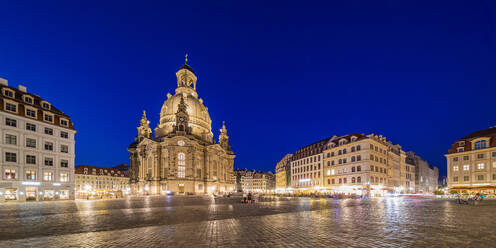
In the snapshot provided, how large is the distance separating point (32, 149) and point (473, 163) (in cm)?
8692

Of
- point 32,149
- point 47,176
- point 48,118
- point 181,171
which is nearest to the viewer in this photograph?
point 32,149

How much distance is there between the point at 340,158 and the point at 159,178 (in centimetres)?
5091

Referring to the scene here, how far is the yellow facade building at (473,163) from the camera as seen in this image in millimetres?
55969

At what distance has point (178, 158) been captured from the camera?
246ft

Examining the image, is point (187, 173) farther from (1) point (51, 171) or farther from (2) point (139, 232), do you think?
(2) point (139, 232)

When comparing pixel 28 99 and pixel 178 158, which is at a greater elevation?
pixel 28 99

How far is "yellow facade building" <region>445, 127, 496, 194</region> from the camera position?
5597cm

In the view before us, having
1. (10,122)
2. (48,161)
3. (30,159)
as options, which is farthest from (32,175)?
(10,122)

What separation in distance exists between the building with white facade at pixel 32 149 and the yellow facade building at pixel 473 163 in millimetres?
78079

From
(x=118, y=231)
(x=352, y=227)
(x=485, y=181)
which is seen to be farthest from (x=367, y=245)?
(x=485, y=181)

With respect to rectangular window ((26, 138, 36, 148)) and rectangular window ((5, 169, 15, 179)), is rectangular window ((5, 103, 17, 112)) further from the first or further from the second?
rectangular window ((5, 169, 15, 179))

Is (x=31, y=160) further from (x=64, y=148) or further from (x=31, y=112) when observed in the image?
(x=31, y=112)

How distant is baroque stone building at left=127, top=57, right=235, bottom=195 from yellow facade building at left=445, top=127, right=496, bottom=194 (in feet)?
206

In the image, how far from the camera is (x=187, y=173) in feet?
246
